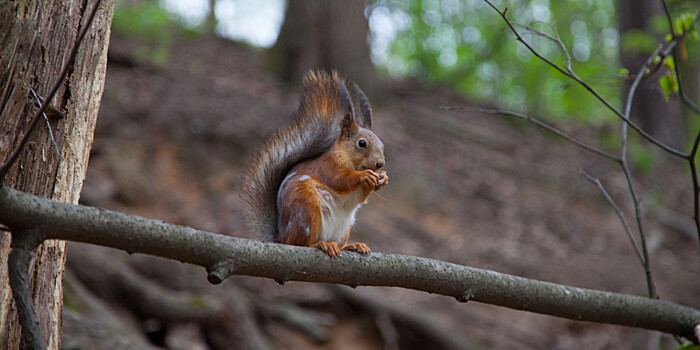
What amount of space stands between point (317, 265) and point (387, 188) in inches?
168

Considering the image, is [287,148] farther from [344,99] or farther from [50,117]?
[50,117]

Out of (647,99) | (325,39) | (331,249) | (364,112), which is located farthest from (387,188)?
(647,99)

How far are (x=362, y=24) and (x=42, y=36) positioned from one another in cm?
590

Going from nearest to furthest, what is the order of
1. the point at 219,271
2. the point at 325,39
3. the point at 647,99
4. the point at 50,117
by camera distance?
the point at 219,271 → the point at 50,117 → the point at 325,39 → the point at 647,99

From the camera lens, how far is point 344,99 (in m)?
2.31

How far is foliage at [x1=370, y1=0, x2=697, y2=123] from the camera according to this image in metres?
8.93

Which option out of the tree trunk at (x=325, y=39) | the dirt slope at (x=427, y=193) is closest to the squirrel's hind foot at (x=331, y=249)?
the dirt slope at (x=427, y=193)

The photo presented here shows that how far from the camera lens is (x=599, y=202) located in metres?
6.61

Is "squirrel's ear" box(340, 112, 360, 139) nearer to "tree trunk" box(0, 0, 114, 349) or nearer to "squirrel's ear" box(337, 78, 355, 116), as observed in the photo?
"squirrel's ear" box(337, 78, 355, 116)

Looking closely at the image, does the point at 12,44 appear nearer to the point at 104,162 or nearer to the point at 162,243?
the point at 162,243

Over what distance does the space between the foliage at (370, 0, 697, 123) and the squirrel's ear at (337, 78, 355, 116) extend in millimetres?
6320

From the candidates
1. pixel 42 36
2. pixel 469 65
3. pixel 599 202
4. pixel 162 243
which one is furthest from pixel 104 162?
pixel 469 65

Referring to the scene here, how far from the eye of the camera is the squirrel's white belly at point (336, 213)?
7.35ft

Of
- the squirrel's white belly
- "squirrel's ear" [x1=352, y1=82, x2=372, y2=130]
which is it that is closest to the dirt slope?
"squirrel's ear" [x1=352, y1=82, x2=372, y2=130]
